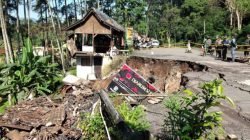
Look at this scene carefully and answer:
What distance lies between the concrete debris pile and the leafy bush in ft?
8.56

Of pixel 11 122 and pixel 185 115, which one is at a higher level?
pixel 185 115

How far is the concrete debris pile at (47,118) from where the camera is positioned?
11859 millimetres

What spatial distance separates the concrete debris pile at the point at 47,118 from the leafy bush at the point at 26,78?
261 cm

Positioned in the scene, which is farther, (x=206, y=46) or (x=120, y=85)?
(x=206, y=46)

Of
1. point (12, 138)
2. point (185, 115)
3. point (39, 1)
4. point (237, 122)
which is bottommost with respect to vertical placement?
point (12, 138)

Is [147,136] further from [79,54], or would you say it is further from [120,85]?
[79,54]

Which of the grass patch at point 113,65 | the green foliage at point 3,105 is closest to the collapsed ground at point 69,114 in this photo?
the green foliage at point 3,105

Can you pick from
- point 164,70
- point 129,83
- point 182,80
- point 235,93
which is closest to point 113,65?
point 164,70

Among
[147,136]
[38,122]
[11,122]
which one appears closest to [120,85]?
[38,122]

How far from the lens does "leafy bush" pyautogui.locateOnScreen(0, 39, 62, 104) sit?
1798cm

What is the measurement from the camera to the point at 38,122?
13.0m

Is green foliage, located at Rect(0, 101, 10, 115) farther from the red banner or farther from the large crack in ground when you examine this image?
the large crack in ground

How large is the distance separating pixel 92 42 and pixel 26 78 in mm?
20620

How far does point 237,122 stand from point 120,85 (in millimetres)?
5579
